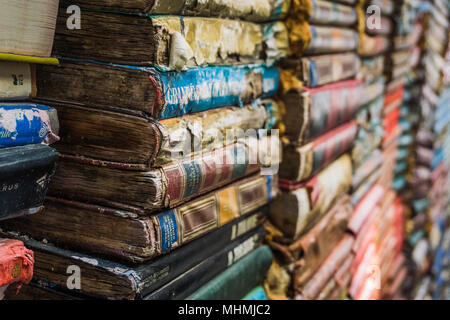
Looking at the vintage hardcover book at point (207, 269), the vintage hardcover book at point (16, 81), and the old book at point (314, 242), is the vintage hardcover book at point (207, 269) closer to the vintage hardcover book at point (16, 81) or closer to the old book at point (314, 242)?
the old book at point (314, 242)

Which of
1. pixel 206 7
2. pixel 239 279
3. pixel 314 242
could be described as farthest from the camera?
pixel 314 242

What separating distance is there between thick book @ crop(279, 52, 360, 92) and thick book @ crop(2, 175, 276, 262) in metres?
0.80

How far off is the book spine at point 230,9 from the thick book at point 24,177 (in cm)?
47

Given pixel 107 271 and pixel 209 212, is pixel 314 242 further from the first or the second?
Answer: pixel 107 271

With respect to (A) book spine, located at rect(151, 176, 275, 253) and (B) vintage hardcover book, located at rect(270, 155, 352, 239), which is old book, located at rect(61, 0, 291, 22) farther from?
(B) vintage hardcover book, located at rect(270, 155, 352, 239)

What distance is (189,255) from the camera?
1575 millimetres

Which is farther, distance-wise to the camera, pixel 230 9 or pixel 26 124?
pixel 230 9

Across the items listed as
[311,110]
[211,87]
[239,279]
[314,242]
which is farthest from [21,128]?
[314,242]

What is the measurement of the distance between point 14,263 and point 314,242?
5.28ft

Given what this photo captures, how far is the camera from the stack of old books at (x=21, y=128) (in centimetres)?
117

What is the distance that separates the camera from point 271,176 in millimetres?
2129

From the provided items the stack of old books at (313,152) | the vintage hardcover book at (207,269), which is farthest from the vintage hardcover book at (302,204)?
the vintage hardcover book at (207,269)

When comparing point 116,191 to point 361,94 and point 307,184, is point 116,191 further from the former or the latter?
point 361,94

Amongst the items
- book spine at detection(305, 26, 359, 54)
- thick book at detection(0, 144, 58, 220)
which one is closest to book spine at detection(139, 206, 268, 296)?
thick book at detection(0, 144, 58, 220)
